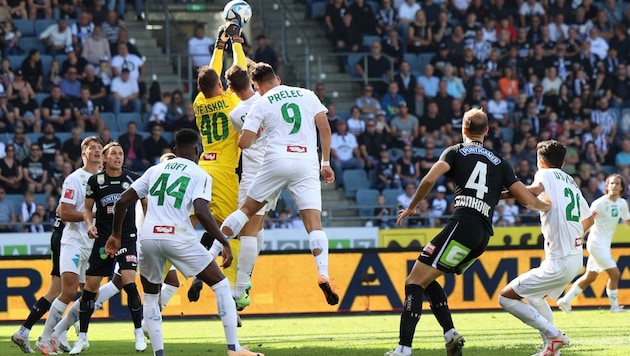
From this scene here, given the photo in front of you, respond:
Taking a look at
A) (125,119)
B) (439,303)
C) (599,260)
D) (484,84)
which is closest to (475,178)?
(439,303)

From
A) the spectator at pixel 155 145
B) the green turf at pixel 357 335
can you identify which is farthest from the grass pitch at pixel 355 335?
the spectator at pixel 155 145

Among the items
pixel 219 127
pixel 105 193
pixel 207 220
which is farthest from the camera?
pixel 105 193

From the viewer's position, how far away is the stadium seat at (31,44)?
27156 millimetres

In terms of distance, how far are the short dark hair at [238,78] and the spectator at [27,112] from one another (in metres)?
12.8

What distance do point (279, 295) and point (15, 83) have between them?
27.2 ft

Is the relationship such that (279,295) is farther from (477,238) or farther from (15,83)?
(477,238)

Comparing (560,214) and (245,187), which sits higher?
(245,187)

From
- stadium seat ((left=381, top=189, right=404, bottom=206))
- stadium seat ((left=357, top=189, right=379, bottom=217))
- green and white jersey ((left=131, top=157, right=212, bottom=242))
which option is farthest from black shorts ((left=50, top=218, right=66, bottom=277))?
stadium seat ((left=381, top=189, right=404, bottom=206))

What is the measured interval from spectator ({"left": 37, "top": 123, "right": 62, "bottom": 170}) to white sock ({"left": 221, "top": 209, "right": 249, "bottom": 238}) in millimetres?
12477

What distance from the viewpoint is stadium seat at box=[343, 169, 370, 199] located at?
87.2 feet

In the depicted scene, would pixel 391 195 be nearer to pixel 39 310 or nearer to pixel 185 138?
pixel 39 310

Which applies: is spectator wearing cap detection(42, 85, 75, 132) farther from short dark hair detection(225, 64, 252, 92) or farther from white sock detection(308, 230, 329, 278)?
white sock detection(308, 230, 329, 278)

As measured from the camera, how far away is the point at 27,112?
83.7ft

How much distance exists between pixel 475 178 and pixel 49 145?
49.6 feet
